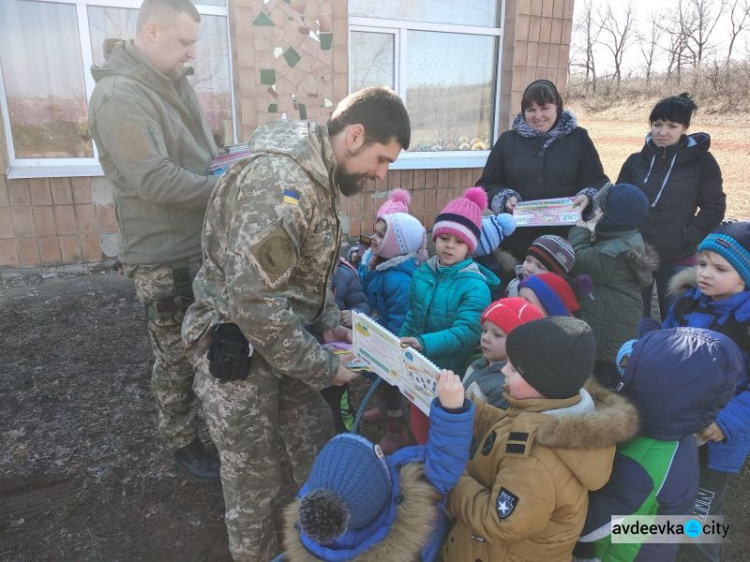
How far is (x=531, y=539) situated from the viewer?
5.15ft

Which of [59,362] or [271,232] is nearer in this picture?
[271,232]

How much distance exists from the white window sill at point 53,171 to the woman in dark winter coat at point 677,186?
15.0 feet

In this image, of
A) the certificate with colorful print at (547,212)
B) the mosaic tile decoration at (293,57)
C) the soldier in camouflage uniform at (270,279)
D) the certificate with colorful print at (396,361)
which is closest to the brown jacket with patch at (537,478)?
the certificate with colorful print at (396,361)

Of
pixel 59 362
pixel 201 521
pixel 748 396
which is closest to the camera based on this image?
pixel 748 396

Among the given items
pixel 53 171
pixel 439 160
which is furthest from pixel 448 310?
pixel 53 171

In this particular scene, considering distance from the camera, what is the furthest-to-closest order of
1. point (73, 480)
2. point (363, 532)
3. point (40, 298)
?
point (40, 298) < point (73, 480) < point (363, 532)

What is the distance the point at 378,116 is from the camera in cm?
185

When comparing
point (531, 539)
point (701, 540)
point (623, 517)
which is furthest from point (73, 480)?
point (701, 540)

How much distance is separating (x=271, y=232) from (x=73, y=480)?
2.05 m

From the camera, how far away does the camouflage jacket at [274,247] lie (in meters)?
1.70

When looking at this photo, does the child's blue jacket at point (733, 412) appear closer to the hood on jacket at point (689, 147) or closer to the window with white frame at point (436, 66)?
the hood on jacket at point (689, 147)

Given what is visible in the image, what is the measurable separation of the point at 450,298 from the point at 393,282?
1.88ft

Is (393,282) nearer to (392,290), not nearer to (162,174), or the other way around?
(392,290)

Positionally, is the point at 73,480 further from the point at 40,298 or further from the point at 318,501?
the point at 40,298
